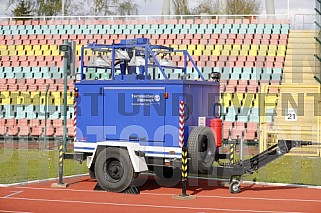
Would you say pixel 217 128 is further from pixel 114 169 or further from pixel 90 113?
pixel 90 113

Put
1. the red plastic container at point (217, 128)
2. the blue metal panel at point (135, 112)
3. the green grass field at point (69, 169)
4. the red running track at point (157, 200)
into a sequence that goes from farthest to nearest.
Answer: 1. the green grass field at point (69, 169)
2. the red plastic container at point (217, 128)
3. the blue metal panel at point (135, 112)
4. the red running track at point (157, 200)

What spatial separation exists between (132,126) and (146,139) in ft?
1.51

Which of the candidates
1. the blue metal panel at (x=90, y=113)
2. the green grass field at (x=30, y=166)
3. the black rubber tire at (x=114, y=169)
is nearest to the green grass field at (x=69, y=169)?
the green grass field at (x=30, y=166)

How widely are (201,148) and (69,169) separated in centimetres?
560

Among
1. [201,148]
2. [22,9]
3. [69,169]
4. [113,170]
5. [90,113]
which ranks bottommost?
[69,169]

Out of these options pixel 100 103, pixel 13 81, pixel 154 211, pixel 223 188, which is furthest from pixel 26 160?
pixel 13 81

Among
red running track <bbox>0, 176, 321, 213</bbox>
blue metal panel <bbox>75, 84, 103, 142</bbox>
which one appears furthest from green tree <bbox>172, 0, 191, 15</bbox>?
blue metal panel <bbox>75, 84, 103, 142</bbox>

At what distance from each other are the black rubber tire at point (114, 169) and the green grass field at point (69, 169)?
263cm

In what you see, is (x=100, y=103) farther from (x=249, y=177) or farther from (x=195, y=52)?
(x=195, y=52)

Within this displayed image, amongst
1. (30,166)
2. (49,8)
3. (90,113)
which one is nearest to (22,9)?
(49,8)

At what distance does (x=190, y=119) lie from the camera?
48.3 feet

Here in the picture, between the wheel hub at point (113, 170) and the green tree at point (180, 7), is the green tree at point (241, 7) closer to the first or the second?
the green tree at point (180, 7)

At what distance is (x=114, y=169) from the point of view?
14.7 m

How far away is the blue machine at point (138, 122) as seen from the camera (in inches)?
567
